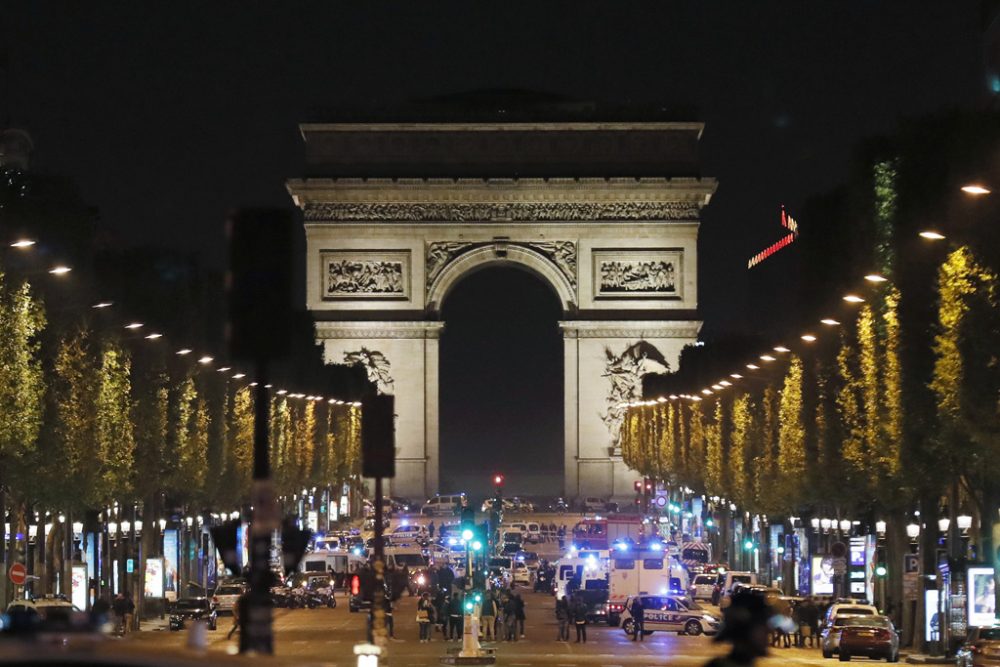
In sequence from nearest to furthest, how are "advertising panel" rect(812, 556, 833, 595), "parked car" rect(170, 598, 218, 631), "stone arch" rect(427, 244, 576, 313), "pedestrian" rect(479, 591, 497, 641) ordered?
"pedestrian" rect(479, 591, 497, 641), "parked car" rect(170, 598, 218, 631), "advertising panel" rect(812, 556, 833, 595), "stone arch" rect(427, 244, 576, 313)

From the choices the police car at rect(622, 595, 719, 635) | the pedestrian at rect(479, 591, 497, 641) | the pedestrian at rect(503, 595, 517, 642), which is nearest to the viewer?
the pedestrian at rect(479, 591, 497, 641)

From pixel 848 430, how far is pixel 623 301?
2533 inches

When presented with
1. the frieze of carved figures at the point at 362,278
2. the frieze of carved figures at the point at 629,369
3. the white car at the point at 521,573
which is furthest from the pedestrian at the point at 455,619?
the frieze of carved figures at the point at 362,278

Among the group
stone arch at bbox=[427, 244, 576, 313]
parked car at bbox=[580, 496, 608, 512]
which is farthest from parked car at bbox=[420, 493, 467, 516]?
stone arch at bbox=[427, 244, 576, 313]

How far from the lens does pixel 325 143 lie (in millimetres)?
113938

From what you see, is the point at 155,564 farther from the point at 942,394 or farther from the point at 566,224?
the point at 566,224

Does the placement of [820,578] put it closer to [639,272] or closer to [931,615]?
[931,615]

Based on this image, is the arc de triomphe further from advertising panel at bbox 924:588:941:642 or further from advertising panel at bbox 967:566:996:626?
advertising panel at bbox 967:566:996:626

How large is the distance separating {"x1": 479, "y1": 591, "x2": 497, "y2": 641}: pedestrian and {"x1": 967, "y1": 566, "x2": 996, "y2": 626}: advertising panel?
13.3 meters

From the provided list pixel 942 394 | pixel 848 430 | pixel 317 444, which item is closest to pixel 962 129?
pixel 942 394

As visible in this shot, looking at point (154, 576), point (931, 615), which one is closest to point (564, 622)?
point (931, 615)

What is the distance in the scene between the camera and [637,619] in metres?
50.1

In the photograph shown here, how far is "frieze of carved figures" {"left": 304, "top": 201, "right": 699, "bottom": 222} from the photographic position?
11381 centimetres

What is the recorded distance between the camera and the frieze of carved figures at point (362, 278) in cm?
11406
